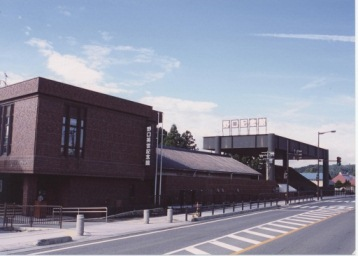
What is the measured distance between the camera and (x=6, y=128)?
111 ft

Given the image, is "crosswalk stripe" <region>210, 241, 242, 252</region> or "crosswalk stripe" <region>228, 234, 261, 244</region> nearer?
"crosswalk stripe" <region>210, 241, 242, 252</region>

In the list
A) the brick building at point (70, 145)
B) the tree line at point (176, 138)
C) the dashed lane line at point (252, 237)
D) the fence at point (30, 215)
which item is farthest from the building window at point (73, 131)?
the tree line at point (176, 138)

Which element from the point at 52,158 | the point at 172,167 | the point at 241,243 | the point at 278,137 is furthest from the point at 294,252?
the point at 278,137

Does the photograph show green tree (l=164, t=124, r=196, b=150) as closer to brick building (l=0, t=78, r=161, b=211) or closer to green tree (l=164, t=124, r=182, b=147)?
green tree (l=164, t=124, r=182, b=147)

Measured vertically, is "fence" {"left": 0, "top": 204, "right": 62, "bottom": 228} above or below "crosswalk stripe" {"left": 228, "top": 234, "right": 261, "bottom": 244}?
below

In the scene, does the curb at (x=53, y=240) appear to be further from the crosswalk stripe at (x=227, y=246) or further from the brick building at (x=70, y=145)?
the brick building at (x=70, y=145)

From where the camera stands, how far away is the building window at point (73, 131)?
32719 mm

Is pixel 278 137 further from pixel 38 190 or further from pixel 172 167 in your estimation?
pixel 38 190

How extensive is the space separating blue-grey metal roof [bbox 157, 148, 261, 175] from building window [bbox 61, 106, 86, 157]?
43.3 ft

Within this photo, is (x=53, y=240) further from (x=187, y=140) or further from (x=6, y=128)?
(x=187, y=140)

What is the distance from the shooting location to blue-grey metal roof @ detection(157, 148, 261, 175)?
1899 inches

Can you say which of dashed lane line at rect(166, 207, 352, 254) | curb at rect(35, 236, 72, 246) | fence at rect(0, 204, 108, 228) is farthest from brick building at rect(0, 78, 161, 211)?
dashed lane line at rect(166, 207, 352, 254)

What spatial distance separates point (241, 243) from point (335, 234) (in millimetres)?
6235

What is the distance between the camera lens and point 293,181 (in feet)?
278
